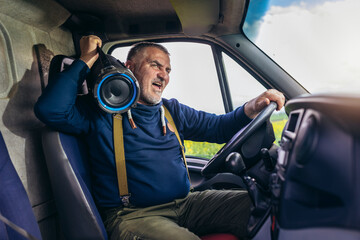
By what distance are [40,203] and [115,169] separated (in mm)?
392

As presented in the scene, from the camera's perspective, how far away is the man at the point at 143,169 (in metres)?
1.17

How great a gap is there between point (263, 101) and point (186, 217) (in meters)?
0.73

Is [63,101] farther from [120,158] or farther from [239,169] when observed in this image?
[239,169]

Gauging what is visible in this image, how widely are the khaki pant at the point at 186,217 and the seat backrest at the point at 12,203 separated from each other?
0.35m

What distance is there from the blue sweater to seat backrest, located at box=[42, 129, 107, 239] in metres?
0.12

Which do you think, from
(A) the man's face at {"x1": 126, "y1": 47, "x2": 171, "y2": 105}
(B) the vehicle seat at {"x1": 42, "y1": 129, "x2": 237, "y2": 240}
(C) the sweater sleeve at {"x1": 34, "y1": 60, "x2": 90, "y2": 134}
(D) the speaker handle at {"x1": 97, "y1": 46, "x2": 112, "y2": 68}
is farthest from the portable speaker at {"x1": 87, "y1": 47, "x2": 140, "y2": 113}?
(A) the man's face at {"x1": 126, "y1": 47, "x2": 171, "y2": 105}

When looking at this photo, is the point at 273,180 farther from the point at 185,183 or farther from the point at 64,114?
the point at 64,114

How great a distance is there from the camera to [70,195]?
109 centimetres

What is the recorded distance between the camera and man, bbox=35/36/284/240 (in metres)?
1.17

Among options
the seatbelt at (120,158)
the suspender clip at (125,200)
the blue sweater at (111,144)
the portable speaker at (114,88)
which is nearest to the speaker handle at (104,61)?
the portable speaker at (114,88)

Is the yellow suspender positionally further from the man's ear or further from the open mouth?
the man's ear

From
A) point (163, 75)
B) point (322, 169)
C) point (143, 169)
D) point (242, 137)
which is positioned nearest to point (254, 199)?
point (242, 137)

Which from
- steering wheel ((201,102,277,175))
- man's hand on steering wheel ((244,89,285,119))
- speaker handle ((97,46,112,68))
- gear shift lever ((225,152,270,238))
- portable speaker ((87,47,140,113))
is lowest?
gear shift lever ((225,152,270,238))

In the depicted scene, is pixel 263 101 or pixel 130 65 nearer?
Result: pixel 263 101
